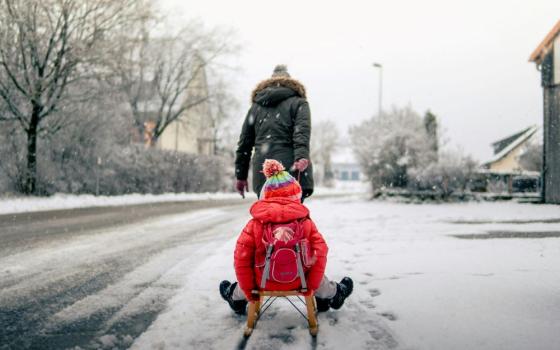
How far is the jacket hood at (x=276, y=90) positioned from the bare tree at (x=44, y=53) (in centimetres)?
1390

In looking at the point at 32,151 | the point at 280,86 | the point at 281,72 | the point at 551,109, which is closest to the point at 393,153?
the point at 551,109

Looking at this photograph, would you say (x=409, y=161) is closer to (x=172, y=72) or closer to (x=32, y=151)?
(x=32, y=151)

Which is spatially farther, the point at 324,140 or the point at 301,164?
the point at 324,140

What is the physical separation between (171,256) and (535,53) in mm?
16337

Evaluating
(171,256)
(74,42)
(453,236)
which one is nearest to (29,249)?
(171,256)

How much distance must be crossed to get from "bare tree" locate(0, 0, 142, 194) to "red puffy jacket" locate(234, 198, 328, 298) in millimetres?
15101

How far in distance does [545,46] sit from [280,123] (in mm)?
16194

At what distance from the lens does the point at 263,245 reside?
115 inches

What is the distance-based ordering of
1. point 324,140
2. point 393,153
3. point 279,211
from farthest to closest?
point 324,140 → point 393,153 → point 279,211

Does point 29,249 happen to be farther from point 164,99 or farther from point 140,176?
point 164,99

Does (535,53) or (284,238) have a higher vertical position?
(535,53)

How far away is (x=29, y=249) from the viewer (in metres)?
6.42

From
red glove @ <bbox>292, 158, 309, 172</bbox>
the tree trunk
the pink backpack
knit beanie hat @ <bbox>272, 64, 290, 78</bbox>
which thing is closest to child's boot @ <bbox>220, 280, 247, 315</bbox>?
the pink backpack

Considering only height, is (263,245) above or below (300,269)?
above
